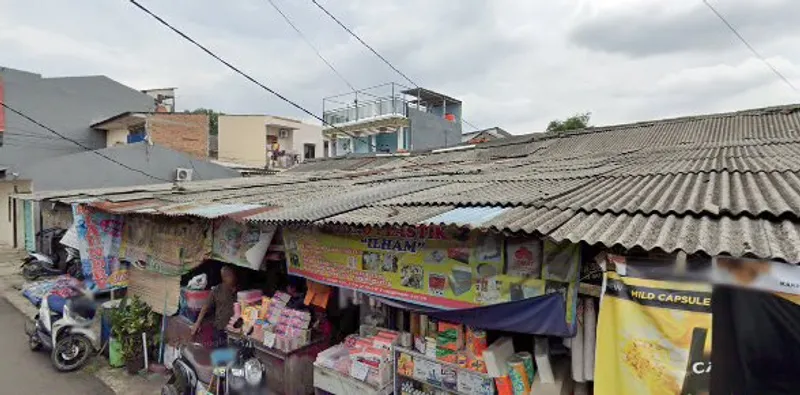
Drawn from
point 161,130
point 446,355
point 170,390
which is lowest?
point 170,390

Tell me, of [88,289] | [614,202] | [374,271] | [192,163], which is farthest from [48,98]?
[614,202]

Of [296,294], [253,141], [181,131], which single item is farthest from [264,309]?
[253,141]

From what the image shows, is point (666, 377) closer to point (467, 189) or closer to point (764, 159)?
point (467, 189)

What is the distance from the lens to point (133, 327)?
752cm

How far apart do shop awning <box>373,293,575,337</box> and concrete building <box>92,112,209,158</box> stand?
70.3 feet

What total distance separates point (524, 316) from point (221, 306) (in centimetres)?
498

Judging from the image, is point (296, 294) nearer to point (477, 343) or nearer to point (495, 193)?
point (477, 343)

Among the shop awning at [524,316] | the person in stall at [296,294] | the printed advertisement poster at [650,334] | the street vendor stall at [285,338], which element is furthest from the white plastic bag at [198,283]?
the printed advertisement poster at [650,334]

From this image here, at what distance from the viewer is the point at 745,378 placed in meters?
2.50

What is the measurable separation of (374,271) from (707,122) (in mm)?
8787

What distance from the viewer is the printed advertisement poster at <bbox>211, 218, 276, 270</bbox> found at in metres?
6.02

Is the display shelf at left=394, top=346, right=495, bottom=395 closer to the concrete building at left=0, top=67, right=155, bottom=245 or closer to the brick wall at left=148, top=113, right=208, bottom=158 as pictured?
the concrete building at left=0, top=67, right=155, bottom=245

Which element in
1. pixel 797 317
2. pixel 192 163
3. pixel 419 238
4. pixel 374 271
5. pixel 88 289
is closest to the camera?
pixel 797 317

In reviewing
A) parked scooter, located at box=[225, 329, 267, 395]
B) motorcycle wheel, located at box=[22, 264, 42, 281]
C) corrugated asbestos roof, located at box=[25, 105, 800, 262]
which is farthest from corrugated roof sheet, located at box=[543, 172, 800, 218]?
motorcycle wheel, located at box=[22, 264, 42, 281]
